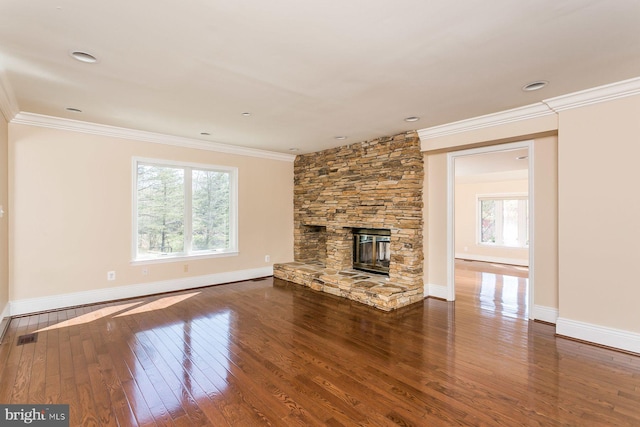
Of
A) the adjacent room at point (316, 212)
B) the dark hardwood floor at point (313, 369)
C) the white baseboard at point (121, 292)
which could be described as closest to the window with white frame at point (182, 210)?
the adjacent room at point (316, 212)

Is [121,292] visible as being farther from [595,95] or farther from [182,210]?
[595,95]

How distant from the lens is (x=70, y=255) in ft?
13.5

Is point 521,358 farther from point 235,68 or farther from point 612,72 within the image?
point 235,68

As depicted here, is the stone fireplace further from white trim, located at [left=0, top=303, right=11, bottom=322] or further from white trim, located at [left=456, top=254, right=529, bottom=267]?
white trim, located at [left=456, top=254, right=529, bottom=267]

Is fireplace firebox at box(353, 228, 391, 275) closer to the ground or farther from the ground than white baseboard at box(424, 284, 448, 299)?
farther from the ground

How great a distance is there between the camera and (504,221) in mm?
8695

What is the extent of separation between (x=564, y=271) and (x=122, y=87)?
4857 mm

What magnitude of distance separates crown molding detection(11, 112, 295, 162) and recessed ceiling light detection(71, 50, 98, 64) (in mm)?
2167

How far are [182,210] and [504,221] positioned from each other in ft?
27.4

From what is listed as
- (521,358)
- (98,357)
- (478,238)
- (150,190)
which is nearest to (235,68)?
(98,357)

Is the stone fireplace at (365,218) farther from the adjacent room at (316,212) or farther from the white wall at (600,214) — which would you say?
the white wall at (600,214)

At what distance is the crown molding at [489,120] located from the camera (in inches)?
135

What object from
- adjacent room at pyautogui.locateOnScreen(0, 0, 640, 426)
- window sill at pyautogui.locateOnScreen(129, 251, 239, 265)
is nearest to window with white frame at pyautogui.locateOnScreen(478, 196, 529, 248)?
adjacent room at pyautogui.locateOnScreen(0, 0, 640, 426)

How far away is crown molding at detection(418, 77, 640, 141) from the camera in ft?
9.41
